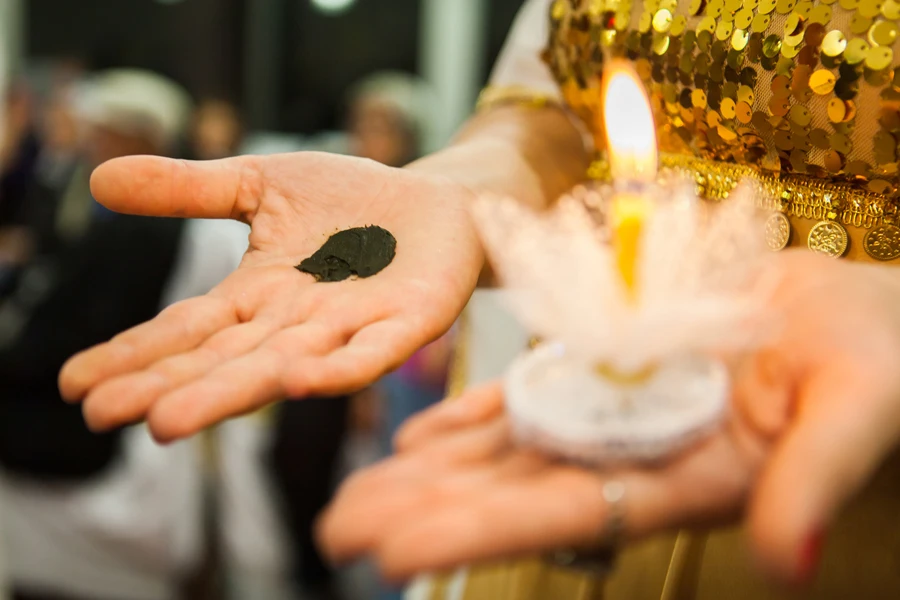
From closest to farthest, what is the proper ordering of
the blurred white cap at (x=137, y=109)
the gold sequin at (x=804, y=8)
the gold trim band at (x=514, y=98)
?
the gold sequin at (x=804, y=8) < the gold trim band at (x=514, y=98) < the blurred white cap at (x=137, y=109)

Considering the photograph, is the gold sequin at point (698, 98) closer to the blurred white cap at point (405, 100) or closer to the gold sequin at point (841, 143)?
the gold sequin at point (841, 143)

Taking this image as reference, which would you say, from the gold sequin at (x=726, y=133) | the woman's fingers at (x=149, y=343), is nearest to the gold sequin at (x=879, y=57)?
the gold sequin at (x=726, y=133)

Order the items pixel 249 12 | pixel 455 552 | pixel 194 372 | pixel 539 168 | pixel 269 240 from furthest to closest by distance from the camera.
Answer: pixel 249 12
pixel 539 168
pixel 269 240
pixel 194 372
pixel 455 552

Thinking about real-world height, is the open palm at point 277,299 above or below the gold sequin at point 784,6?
below

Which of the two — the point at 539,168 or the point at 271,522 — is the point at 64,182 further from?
the point at 539,168

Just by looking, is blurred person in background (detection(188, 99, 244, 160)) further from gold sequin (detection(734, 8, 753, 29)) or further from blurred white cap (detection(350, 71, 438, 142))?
gold sequin (detection(734, 8, 753, 29))

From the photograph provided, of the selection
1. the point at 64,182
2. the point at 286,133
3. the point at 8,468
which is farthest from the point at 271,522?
the point at 286,133

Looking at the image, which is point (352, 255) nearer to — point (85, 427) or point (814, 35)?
point (814, 35)
